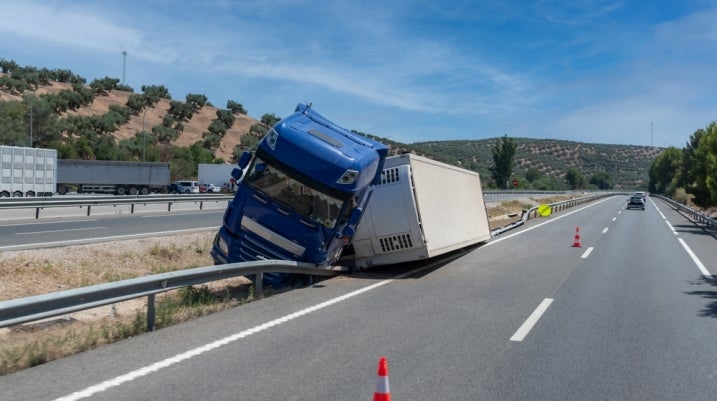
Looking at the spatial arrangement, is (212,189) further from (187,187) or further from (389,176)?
(389,176)

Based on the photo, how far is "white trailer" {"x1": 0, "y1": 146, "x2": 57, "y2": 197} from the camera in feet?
136

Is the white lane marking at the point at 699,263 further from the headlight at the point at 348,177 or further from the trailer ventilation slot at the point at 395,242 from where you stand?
the headlight at the point at 348,177

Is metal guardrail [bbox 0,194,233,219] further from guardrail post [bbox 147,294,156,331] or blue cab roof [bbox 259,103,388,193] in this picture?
guardrail post [bbox 147,294,156,331]

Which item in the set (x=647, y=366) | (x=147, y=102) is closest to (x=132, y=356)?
(x=647, y=366)

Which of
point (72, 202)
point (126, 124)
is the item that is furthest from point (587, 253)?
point (126, 124)

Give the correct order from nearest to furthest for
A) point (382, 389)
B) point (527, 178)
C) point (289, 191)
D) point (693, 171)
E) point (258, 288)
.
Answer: point (382, 389)
point (258, 288)
point (289, 191)
point (693, 171)
point (527, 178)

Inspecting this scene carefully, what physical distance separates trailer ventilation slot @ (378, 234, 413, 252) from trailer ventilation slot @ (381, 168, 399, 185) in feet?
3.92

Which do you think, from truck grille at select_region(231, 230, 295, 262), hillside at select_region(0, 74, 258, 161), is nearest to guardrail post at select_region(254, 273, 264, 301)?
truck grille at select_region(231, 230, 295, 262)

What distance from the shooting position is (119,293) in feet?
25.7

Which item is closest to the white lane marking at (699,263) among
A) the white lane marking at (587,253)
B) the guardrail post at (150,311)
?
the white lane marking at (587,253)

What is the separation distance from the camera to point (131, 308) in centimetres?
1250

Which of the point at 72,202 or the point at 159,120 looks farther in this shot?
the point at 159,120

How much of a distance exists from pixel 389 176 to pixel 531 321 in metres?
5.66

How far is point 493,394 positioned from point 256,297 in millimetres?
5813
